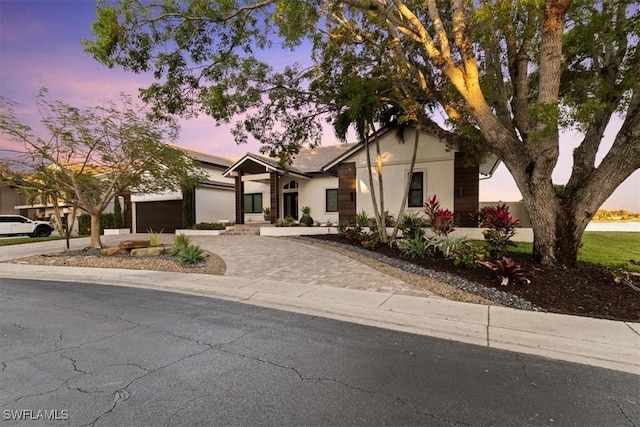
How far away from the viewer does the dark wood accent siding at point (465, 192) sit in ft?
48.1

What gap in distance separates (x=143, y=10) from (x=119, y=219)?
20.3 meters

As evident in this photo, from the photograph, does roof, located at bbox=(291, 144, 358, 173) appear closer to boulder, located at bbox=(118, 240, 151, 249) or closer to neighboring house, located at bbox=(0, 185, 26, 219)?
boulder, located at bbox=(118, 240, 151, 249)

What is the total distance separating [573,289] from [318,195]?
15423 millimetres

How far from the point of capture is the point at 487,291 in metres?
6.54

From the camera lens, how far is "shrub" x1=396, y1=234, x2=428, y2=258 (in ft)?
32.2

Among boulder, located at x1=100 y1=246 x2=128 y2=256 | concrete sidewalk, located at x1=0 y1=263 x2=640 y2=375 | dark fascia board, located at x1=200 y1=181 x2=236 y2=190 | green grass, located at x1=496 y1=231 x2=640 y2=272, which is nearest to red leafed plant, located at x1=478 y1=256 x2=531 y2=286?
concrete sidewalk, located at x1=0 y1=263 x2=640 y2=375

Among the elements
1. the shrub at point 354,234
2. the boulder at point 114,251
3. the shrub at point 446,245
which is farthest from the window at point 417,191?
the boulder at point 114,251

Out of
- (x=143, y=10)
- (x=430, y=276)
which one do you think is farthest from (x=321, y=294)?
(x=143, y=10)

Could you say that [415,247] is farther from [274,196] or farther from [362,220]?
[274,196]

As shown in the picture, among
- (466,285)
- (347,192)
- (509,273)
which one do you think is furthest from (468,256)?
(347,192)

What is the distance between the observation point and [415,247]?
32.8ft

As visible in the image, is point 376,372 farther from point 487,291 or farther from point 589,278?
point 589,278

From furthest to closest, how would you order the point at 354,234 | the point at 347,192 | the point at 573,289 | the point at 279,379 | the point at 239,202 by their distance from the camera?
the point at 239,202, the point at 347,192, the point at 354,234, the point at 573,289, the point at 279,379

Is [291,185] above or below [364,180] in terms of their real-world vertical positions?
above
